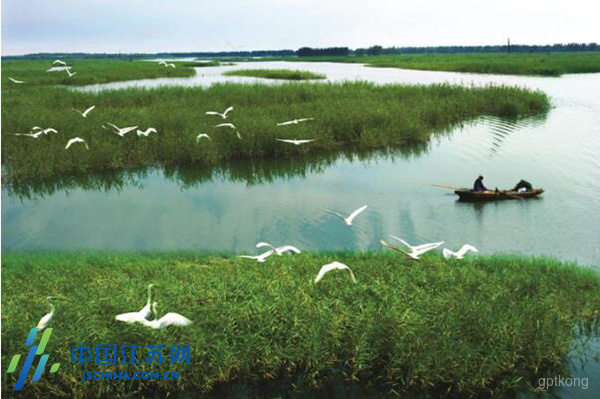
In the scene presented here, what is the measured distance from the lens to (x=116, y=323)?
4859 mm

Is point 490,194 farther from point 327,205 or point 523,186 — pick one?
point 327,205

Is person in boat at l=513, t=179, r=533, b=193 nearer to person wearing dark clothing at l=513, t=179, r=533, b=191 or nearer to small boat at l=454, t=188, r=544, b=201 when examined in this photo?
person wearing dark clothing at l=513, t=179, r=533, b=191

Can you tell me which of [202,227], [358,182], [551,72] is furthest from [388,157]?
[551,72]

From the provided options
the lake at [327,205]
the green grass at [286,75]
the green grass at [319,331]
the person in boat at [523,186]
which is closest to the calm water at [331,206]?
the lake at [327,205]

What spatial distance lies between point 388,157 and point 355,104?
14.8 ft

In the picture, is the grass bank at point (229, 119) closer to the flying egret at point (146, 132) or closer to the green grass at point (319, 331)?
the flying egret at point (146, 132)

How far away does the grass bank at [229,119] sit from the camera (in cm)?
1369

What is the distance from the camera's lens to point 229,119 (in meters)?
16.5

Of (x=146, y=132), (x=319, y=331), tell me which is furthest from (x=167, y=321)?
(x=146, y=132)

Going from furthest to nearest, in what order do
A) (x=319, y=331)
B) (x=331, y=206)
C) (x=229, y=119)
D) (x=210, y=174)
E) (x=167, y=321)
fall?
(x=229, y=119)
(x=210, y=174)
(x=331, y=206)
(x=319, y=331)
(x=167, y=321)

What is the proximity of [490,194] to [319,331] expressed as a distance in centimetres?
718

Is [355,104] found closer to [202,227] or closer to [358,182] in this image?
[358,182]

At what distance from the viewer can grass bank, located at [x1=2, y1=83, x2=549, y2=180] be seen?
13.7 m

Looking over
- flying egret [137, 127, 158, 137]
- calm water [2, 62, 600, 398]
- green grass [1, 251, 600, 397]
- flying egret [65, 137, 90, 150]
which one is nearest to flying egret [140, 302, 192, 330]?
green grass [1, 251, 600, 397]
